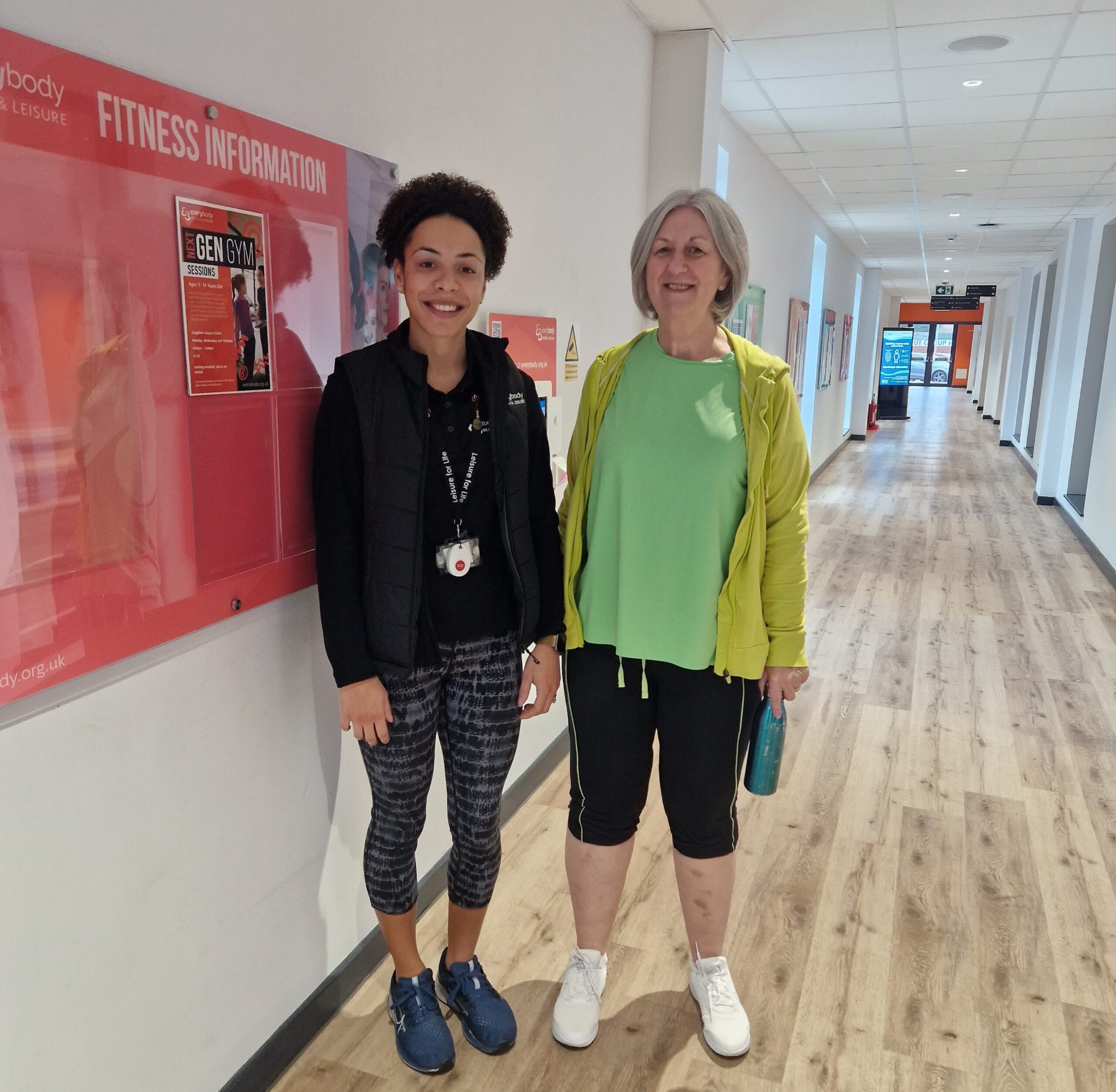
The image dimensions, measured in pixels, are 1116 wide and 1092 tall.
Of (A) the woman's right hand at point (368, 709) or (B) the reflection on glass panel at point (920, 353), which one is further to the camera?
(B) the reflection on glass panel at point (920, 353)

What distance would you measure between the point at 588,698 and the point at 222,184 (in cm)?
→ 112

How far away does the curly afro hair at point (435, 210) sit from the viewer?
5.10 ft

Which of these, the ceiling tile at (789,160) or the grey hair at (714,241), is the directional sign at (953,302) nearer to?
the ceiling tile at (789,160)

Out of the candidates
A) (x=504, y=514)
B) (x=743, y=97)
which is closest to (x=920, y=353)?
(x=743, y=97)

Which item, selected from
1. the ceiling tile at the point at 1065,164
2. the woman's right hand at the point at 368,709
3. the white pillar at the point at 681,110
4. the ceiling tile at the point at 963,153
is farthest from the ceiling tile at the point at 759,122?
the woman's right hand at the point at 368,709

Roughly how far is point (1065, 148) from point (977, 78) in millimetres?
1832

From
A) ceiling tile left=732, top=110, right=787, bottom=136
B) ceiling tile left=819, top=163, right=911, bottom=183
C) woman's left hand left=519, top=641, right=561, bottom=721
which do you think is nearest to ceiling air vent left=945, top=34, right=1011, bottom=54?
ceiling tile left=732, top=110, right=787, bottom=136

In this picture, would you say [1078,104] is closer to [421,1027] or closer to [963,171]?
[963,171]

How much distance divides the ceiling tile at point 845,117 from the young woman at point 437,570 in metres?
3.88

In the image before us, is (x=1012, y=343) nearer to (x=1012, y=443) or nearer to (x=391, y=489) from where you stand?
(x=1012, y=443)

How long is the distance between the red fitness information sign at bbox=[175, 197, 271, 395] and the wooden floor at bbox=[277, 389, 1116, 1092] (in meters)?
1.39

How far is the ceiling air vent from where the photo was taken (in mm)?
3615

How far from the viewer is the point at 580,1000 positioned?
1.93 metres

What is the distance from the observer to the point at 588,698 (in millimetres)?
1795
